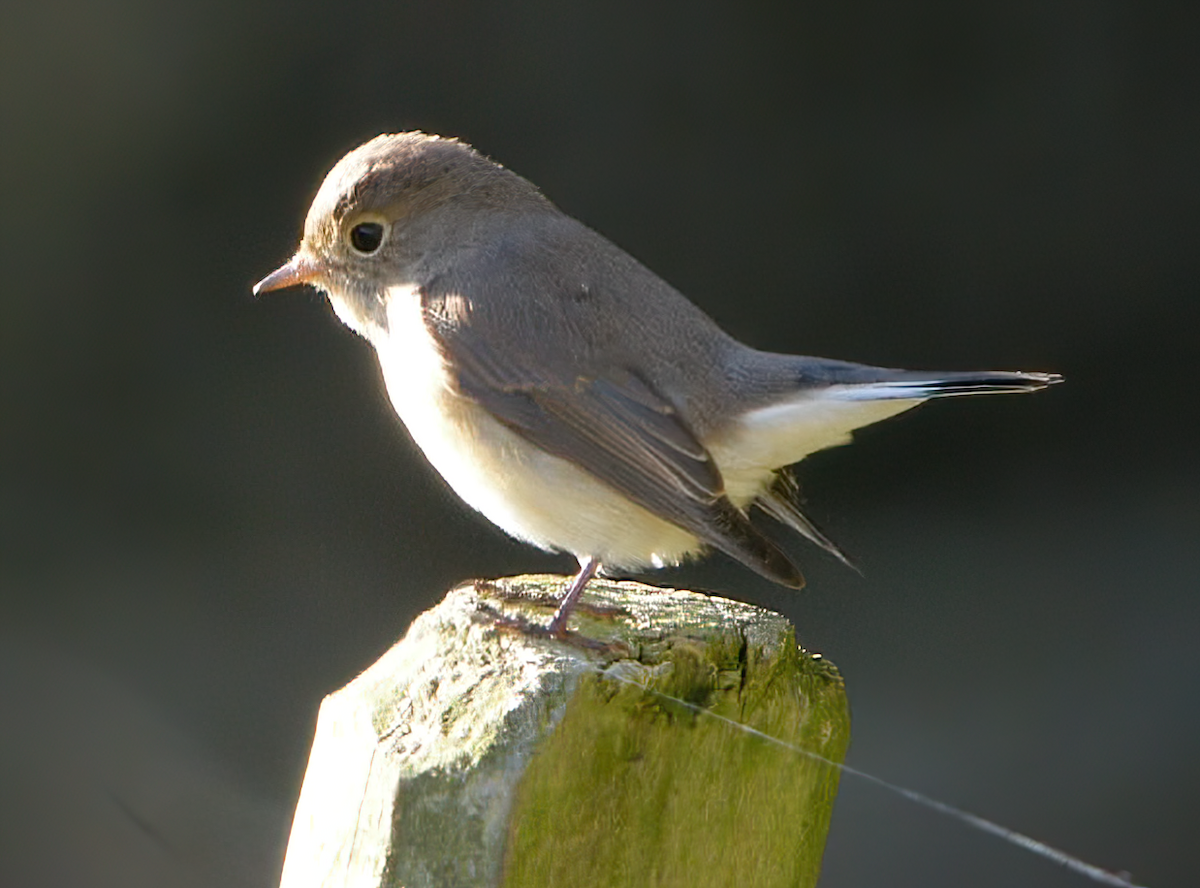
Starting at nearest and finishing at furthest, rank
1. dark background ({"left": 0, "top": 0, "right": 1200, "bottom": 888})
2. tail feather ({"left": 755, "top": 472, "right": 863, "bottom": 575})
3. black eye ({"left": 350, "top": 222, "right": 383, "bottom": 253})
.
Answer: tail feather ({"left": 755, "top": 472, "right": 863, "bottom": 575}), black eye ({"left": 350, "top": 222, "right": 383, "bottom": 253}), dark background ({"left": 0, "top": 0, "right": 1200, "bottom": 888})

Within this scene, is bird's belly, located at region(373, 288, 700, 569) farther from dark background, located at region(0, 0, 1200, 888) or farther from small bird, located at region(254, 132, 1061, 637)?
dark background, located at region(0, 0, 1200, 888)

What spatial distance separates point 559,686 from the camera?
167cm

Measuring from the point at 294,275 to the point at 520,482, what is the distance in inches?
27.8

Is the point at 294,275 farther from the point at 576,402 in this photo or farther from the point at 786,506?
the point at 786,506

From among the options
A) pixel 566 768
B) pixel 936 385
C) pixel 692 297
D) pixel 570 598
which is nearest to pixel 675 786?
pixel 566 768

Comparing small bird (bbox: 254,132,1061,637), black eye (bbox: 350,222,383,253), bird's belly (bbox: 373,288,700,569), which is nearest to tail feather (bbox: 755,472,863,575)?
small bird (bbox: 254,132,1061,637)

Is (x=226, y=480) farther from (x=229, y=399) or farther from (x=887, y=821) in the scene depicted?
(x=887, y=821)

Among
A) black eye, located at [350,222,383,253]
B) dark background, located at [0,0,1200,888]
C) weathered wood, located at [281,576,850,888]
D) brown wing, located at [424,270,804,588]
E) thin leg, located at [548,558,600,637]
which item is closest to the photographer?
weathered wood, located at [281,576,850,888]

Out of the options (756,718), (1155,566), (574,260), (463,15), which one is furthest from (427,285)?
(1155,566)

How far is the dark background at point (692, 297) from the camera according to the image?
441 centimetres

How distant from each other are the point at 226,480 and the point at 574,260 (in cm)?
213

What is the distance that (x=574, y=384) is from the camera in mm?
2754

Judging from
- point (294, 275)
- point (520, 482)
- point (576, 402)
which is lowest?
point (520, 482)

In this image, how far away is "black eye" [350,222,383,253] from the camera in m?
2.98
